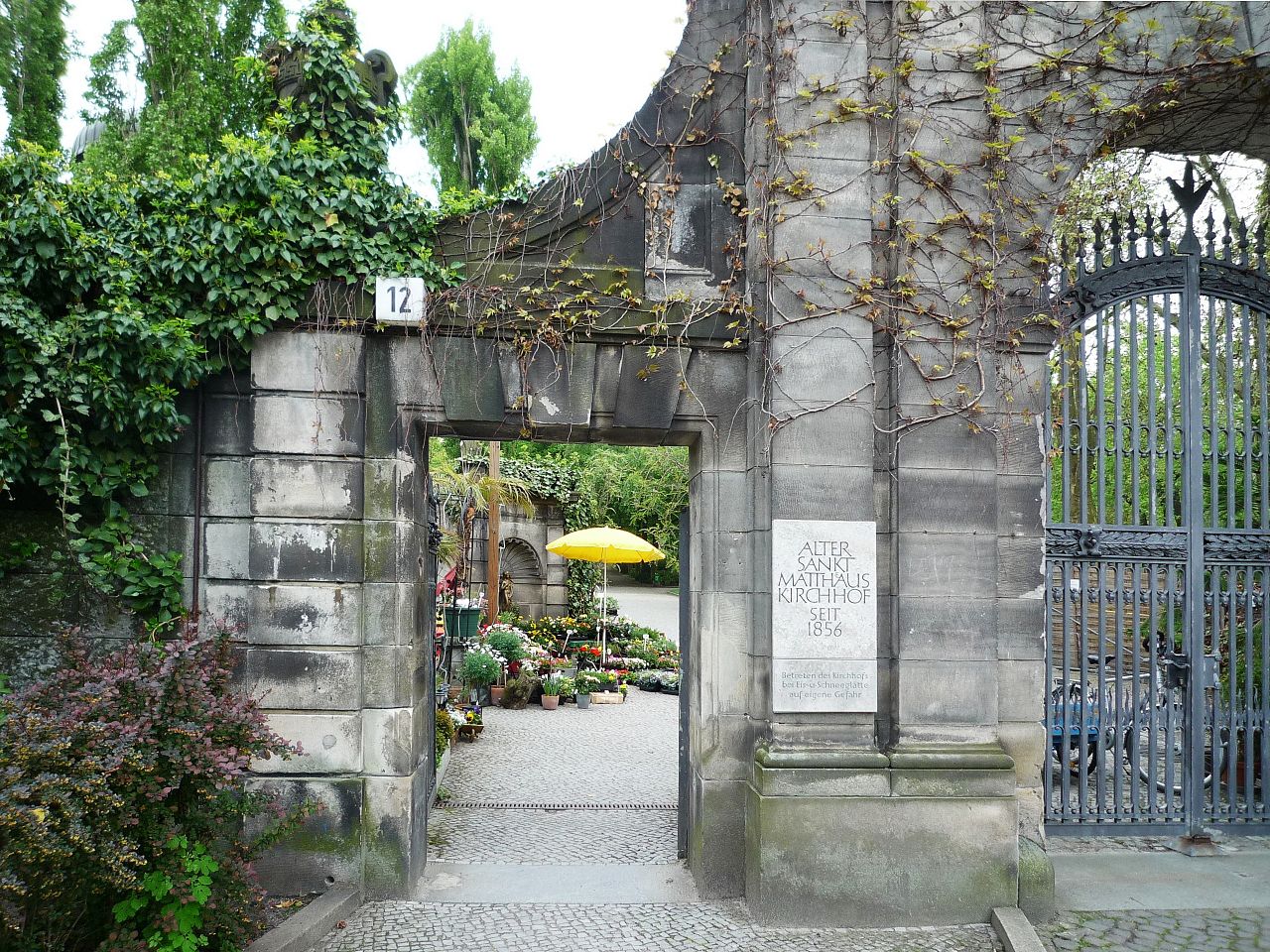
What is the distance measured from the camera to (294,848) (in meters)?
5.27

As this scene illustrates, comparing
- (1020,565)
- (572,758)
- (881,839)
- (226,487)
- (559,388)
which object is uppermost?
(559,388)

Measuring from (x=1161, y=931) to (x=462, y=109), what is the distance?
26.5m

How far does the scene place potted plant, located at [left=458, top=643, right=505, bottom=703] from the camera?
1246 cm

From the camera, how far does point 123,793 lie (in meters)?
3.77

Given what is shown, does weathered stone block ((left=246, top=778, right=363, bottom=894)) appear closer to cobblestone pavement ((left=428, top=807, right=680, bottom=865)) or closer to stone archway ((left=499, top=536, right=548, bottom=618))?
cobblestone pavement ((left=428, top=807, right=680, bottom=865))

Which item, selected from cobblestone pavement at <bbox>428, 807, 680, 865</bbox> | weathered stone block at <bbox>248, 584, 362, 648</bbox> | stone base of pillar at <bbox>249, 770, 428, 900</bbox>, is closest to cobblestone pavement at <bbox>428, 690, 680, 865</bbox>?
cobblestone pavement at <bbox>428, 807, 680, 865</bbox>

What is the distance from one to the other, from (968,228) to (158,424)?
4.93 m

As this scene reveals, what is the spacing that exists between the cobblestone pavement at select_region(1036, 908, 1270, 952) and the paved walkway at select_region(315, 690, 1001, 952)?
1.50ft

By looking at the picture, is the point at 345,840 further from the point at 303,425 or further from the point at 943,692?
the point at 943,692

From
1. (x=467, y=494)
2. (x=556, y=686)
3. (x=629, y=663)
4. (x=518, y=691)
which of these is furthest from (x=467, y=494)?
(x=556, y=686)

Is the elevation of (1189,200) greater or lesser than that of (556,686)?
greater

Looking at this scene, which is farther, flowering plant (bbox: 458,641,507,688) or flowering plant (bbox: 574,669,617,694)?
flowering plant (bbox: 574,669,617,694)

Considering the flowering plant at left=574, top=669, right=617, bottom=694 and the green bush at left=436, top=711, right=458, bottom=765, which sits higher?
the green bush at left=436, top=711, right=458, bottom=765

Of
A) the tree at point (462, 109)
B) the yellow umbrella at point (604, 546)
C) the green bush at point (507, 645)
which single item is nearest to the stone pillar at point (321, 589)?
the green bush at point (507, 645)
